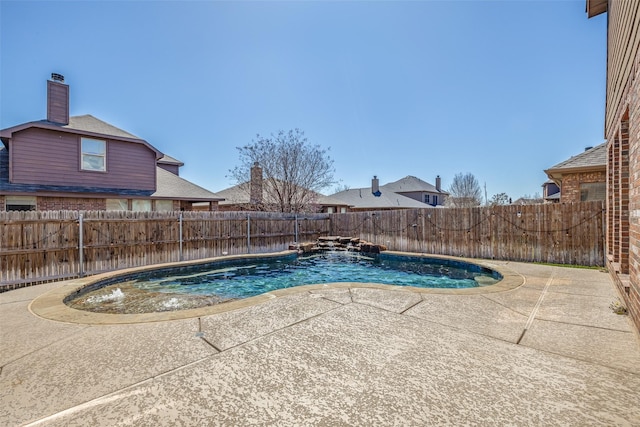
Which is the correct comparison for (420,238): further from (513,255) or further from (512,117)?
(512,117)

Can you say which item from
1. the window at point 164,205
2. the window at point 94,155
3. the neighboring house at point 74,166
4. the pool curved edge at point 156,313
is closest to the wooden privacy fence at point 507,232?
the pool curved edge at point 156,313

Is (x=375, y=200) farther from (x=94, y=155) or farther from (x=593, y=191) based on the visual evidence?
(x=94, y=155)

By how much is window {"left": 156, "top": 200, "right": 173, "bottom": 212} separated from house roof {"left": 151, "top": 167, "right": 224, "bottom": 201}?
36cm

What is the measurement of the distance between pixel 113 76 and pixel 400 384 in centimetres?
1338

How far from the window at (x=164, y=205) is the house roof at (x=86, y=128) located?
2.18 m

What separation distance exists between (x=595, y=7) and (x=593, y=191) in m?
5.70

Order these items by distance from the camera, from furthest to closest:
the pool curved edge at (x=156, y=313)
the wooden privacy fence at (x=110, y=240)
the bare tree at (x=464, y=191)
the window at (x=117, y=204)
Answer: the bare tree at (x=464, y=191) < the window at (x=117, y=204) < the wooden privacy fence at (x=110, y=240) < the pool curved edge at (x=156, y=313)

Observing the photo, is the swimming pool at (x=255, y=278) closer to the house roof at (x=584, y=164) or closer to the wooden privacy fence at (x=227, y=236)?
the wooden privacy fence at (x=227, y=236)

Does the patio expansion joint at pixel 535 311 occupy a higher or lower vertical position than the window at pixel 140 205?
lower

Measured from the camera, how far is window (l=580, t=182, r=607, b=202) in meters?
9.64

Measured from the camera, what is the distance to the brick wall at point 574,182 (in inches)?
386

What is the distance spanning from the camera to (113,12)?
8234mm

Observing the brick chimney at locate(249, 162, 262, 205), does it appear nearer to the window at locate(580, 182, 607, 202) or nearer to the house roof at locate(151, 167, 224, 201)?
the house roof at locate(151, 167, 224, 201)

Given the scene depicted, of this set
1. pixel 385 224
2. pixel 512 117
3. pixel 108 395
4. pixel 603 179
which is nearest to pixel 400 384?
pixel 108 395
